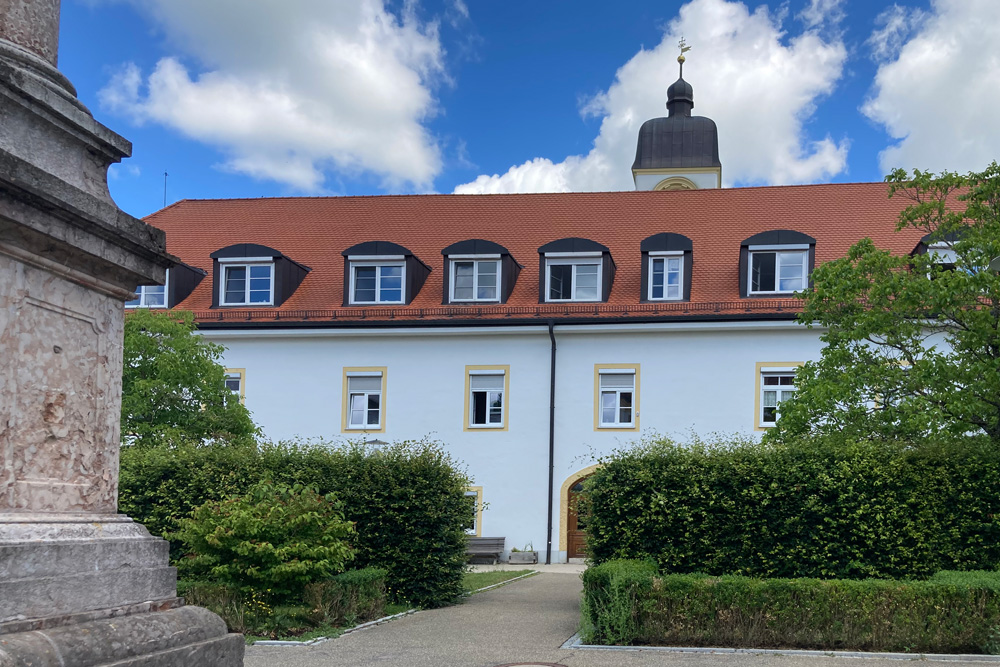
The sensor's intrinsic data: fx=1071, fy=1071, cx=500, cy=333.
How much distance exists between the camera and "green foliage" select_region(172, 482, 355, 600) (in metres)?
13.2

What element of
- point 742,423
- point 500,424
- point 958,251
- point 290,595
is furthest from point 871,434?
point 500,424

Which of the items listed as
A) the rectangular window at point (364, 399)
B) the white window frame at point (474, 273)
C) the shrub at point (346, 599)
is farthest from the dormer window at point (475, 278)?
the shrub at point (346, 599)

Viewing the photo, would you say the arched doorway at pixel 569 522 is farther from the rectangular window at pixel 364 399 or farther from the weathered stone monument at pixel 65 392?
the weathered stone monument at pixel 65 392

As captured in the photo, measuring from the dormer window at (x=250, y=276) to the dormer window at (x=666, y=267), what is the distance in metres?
10.2

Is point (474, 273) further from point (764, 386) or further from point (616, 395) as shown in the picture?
point (764, 386)

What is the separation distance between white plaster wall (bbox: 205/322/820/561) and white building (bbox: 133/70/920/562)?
1.6 inches

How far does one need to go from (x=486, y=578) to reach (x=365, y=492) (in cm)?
650

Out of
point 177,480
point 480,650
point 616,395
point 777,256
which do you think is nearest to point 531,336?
point 616,395

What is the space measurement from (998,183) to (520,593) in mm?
10127

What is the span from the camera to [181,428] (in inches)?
799

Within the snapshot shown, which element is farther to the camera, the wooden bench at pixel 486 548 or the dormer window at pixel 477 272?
the dormer window at pixel 477 272

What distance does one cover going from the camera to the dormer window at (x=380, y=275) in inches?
1176

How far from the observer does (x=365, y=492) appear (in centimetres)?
1642

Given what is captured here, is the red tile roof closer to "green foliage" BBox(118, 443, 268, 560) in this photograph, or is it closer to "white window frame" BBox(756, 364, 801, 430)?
"white window frame" BBox(756, 364, 801, 430)
